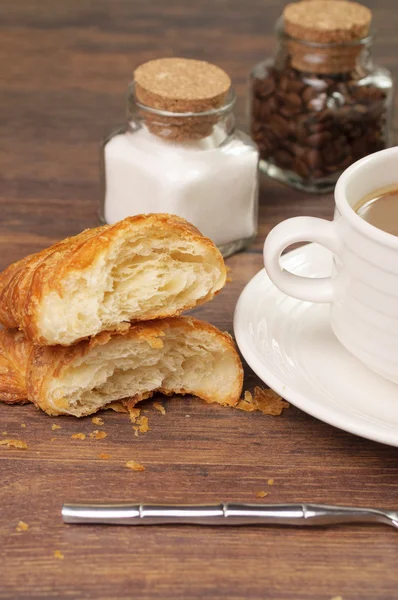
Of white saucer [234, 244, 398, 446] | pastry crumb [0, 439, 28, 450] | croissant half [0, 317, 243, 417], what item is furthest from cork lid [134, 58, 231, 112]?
pastry crumb [0, 439, 28, 450]

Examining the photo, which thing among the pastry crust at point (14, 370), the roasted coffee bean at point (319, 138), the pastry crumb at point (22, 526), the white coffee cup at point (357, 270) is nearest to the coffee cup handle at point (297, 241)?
the white coffee cup at point (357, 270)

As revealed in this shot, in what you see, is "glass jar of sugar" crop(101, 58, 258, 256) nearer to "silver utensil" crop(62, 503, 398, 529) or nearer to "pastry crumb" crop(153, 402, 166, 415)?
"pastry crumb" crop(153, 402, 166, 415)

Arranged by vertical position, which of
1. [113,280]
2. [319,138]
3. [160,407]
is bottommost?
[160,407]

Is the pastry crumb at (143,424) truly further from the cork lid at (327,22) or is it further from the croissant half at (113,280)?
the cork lid at (327,22)

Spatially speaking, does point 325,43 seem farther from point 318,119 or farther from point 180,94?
point 180,94

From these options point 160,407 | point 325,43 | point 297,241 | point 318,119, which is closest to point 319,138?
point 318,119

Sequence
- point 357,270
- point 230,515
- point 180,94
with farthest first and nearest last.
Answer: point 180,94, point 357,270, point 230,515

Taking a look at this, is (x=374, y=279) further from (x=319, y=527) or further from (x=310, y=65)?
(x=310, y=65)
